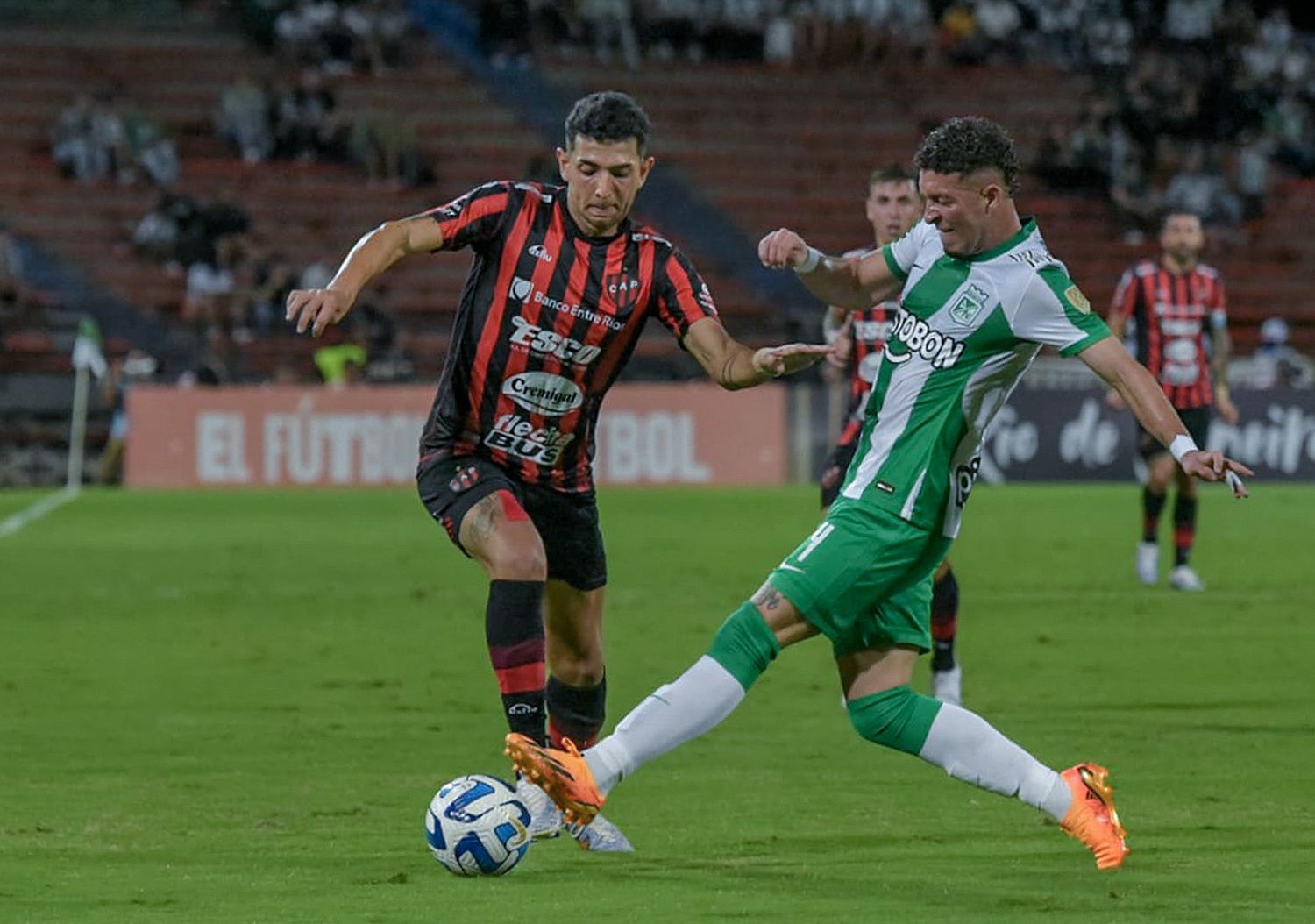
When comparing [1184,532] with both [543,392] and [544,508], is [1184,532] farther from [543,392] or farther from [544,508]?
[543,392]

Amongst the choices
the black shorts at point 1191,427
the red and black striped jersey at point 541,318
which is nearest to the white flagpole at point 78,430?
the black shorts at point 1191,427

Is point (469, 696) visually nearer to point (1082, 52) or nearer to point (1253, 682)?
point (1253, 682)

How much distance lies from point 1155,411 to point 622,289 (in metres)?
1.74

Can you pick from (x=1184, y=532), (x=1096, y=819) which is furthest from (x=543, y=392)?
(x=1184, y=532)

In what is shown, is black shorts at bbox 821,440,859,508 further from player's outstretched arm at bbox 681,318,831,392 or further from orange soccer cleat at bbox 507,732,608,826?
orange soccer cleat at bbox 507,732,608,826

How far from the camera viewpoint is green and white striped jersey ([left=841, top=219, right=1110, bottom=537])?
6285 millimetres

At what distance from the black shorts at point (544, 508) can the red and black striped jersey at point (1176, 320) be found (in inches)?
363

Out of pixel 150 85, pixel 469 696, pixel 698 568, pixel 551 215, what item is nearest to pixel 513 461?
pixel 551 215

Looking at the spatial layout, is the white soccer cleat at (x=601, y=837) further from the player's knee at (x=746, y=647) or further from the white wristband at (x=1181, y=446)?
the white wristband at (x=1181, y=446)

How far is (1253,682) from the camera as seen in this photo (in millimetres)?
10906

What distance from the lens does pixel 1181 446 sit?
607cm

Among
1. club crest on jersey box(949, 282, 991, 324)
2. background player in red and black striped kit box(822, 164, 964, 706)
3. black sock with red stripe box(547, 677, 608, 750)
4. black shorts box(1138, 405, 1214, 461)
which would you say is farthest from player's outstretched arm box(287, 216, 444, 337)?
black shorts box(1138, 405, 1214, 461)

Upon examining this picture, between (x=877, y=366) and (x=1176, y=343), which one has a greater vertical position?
(x=877, y=366)

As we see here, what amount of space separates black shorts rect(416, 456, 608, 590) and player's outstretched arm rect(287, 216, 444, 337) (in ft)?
2.17
